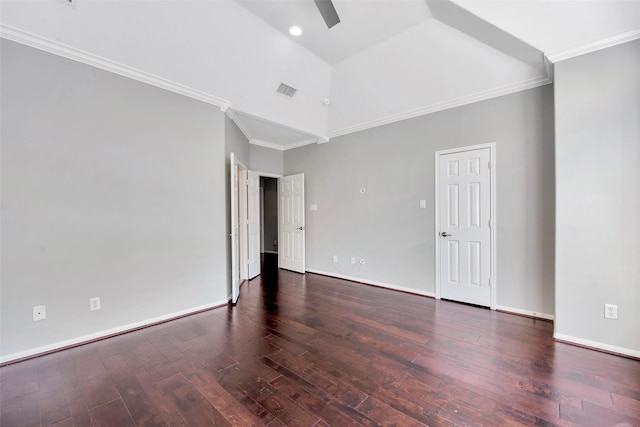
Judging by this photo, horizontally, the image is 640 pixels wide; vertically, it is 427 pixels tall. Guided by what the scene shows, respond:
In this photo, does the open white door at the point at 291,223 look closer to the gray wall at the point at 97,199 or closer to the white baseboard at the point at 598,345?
the gray wall at the point at 97,199

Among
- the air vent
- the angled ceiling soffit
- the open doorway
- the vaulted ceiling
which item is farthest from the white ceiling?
the open doorway

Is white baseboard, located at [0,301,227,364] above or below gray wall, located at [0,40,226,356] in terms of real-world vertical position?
below

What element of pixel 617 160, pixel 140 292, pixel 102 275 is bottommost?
pixel 140 292

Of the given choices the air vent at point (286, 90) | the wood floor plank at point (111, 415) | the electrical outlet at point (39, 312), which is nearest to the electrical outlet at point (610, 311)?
the wood floor plank at point (111, 415)

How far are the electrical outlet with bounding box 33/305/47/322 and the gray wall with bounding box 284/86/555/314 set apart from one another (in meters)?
3.83

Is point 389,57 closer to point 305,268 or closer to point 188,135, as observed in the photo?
point 188,135

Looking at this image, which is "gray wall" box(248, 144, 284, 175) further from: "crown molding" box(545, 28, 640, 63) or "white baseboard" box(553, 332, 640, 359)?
"white baseboard" box(553, 332, 640, 359)

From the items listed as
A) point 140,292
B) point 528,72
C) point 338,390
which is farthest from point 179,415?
point 528,72

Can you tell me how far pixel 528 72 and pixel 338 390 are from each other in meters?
3.74

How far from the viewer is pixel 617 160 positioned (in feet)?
7.64

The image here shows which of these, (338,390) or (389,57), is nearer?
(338,390)

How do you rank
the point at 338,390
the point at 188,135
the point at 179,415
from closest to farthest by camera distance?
1. the point at 179,415
2. the point at 338,390
3. the point at 188,135

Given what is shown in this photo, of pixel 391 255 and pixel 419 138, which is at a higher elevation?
pixel 419 138

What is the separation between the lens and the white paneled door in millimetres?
3406
